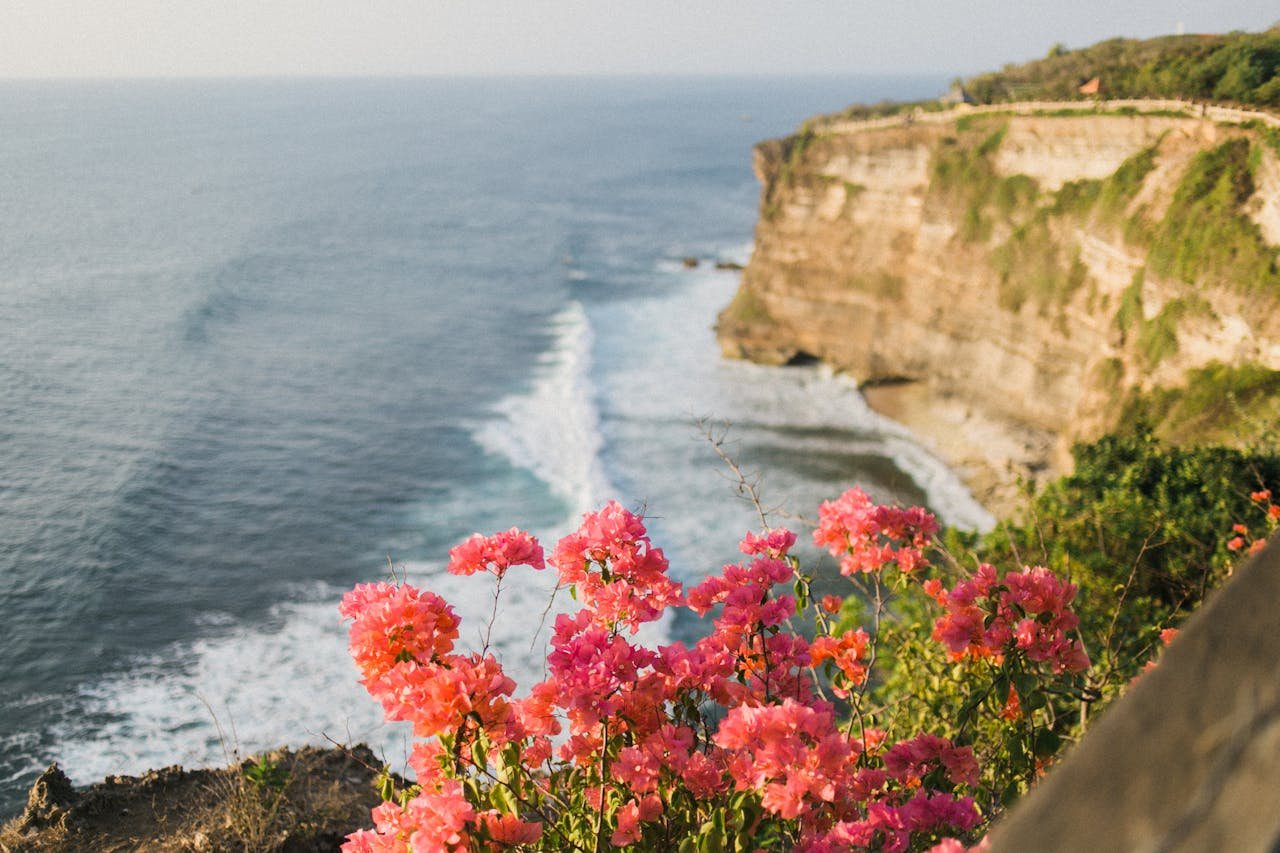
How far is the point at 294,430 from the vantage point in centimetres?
3188

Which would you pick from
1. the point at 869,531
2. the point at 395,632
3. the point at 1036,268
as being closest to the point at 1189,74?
the point at 1036,268

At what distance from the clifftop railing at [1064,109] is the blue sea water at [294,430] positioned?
11469 mm

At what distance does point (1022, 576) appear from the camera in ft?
13.5

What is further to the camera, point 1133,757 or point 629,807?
point 629,807

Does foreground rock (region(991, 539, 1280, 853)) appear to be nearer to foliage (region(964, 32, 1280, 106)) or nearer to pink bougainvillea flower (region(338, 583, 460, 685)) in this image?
pink bougainvillea flower (region(338, 583, 460, 685))

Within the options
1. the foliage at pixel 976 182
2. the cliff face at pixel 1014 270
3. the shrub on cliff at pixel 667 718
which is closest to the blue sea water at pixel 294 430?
the cliff face at pixel 1014 270

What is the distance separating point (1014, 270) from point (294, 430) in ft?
84.5

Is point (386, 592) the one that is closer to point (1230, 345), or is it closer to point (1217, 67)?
point (1230, 345)

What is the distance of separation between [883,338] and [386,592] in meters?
34.4

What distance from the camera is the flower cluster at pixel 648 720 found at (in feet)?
10.7

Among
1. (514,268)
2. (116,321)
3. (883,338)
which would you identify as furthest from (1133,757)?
(514,268)

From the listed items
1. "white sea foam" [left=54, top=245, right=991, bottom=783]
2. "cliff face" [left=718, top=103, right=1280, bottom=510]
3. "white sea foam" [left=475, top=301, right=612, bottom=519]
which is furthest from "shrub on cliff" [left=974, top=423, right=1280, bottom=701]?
"white sea foam" [left=475, top=301, right=612, bottom=519]

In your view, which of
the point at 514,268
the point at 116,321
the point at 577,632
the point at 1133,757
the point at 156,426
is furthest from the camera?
the point at 514,268

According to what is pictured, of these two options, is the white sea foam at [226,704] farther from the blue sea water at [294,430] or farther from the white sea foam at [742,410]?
the white sea foam at [742,410]
